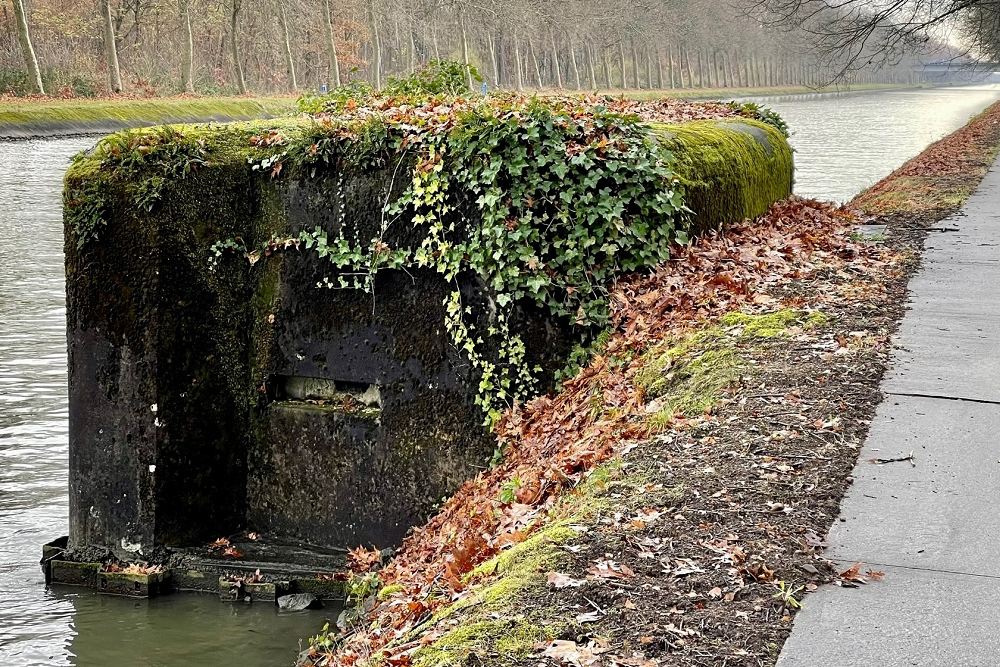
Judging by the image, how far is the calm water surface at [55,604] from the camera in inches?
301

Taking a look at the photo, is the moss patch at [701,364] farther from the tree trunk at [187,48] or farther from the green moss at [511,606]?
the tree trunk at [187,48]

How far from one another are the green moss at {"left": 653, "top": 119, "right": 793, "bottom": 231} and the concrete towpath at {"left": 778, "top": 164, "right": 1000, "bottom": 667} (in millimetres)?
2467

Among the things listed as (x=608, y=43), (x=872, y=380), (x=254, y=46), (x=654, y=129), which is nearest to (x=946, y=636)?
(x=872, y=380)

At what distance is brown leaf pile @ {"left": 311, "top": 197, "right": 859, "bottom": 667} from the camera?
5656 millimetres

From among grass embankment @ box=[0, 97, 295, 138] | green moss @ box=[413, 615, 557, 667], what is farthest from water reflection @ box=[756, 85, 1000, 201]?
grass embankment @ box=[0, 97, 295, 138]

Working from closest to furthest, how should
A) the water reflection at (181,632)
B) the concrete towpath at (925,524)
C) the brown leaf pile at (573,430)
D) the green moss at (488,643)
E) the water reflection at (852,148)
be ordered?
the concrete towpath at (925,524) < the green moss at (488,643) < the brown leaf pile at (573,430) < the water reflection at (181,632) < the water reflection at (852,148)

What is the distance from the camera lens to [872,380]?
6234 mm

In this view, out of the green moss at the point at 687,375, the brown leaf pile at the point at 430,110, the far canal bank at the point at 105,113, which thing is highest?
the far canal bank at the point at 105,113

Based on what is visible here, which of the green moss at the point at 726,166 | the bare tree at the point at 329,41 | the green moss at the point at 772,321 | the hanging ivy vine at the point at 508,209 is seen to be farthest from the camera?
the bare tree at the point at 329,41

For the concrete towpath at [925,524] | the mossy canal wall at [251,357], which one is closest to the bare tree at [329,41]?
the mossy canal wall at [251,357]

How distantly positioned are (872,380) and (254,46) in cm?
7169

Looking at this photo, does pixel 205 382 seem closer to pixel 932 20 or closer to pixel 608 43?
pixel 932 20

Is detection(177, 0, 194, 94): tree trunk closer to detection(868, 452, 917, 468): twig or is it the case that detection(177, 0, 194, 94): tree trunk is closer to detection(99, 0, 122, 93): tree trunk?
detection(99, 0, 122, 93): tree trunk

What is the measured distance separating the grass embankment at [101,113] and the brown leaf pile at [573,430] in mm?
33996
